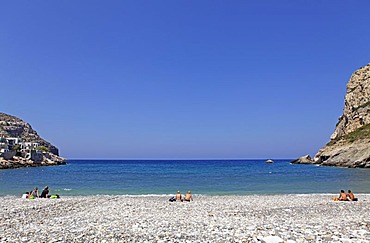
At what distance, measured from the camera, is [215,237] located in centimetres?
→ 1080

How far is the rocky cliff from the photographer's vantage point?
291ft

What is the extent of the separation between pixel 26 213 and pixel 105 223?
5504mm

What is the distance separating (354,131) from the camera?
10612cm

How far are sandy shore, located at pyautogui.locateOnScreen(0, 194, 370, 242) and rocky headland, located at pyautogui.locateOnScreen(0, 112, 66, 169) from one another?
281 feet

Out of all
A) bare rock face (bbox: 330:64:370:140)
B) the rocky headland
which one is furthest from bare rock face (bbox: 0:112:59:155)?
bare rock face (bbox: 330:64:370:140)

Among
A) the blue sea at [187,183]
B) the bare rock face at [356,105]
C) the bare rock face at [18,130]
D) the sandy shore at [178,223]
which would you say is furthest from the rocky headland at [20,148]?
the bare rock face at [356,105]

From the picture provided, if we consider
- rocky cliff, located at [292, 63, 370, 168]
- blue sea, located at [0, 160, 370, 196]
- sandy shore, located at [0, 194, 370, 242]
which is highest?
rocky cliff, located at [292, 63, 370, 168]

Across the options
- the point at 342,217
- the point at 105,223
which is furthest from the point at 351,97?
the point at 105,223

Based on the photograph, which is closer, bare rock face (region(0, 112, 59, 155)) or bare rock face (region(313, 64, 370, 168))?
bare rock face (region(313, 64, 370, 168))

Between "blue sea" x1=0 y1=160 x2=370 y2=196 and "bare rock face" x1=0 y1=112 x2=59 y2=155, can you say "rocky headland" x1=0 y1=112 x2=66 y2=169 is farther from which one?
"blue sea" x1=0 y1=160 x2=370 y2=196

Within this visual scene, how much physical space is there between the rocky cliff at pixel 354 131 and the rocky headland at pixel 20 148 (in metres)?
98.0

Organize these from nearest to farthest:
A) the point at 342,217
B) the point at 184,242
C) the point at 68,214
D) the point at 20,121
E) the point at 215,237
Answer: the point at 184,242 < the point at 215,237 < the point at 342,217 < the point at 68,214 < the point at 20,121

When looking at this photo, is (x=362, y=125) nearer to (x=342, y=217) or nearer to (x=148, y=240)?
(x=342, y=217)

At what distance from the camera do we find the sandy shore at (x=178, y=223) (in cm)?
1073
